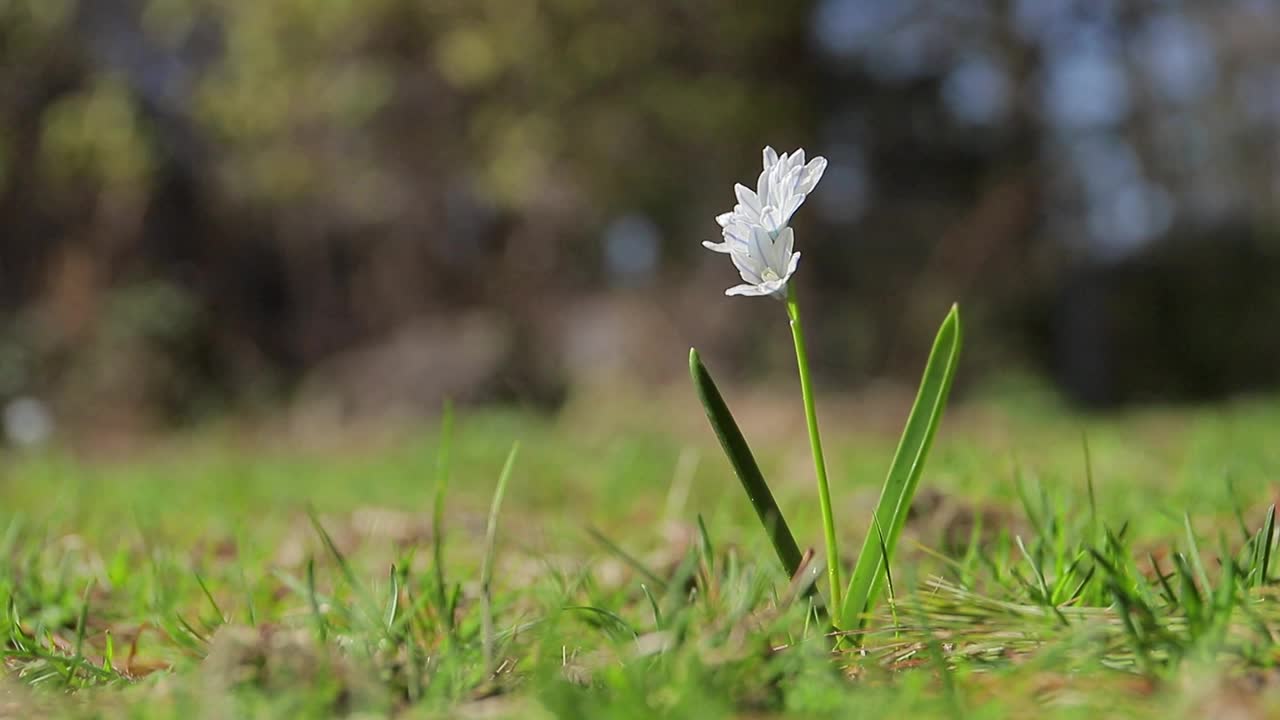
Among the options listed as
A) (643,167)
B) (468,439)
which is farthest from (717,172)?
(468,439)

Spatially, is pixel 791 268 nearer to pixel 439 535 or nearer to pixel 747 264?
pixel 747 264

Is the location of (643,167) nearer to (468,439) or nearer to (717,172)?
(717,172)

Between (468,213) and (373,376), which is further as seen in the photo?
(468,213)

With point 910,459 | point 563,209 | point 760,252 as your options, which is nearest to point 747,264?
point 760,252

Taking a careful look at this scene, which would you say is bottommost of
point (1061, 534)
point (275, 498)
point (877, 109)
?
point (275, 498)

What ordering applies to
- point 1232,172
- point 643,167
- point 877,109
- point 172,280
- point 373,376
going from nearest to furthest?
point 643,167, point 373,376, point 877,109, point 172,280, point 1232,172

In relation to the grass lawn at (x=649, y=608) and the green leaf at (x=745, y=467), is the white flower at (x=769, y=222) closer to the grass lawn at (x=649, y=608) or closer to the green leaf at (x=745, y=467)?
the green leaf at (x=745, y=467)

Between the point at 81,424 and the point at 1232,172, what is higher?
the point at 1232,172

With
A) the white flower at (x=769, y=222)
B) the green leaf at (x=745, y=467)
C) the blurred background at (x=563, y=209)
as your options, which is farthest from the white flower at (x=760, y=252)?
the blurred background at (x=563, y=209)
